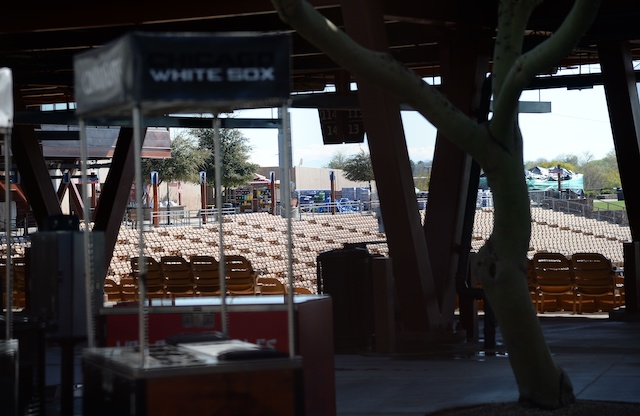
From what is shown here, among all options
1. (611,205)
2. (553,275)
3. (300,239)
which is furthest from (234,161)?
(553,275)

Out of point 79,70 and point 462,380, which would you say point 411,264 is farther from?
point 79,70

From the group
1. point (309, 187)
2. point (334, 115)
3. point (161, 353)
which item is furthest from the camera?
point (309, 187)

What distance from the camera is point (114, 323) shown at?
823cm

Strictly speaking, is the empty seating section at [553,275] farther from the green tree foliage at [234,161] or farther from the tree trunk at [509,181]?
the green tree foliage at [234,161]

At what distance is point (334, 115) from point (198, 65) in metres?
16.7

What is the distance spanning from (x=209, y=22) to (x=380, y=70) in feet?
41.6

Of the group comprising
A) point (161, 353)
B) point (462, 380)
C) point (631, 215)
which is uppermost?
point (631, 215)

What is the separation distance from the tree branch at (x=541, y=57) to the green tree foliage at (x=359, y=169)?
103484 mm

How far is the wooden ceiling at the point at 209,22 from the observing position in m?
16.4

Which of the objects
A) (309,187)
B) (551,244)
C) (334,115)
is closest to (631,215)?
(334,115)

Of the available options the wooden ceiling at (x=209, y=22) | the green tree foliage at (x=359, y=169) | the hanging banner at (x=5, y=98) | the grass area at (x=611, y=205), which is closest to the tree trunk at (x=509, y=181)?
the hanging banner at (x=5, y=98)

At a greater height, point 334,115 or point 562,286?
point 334,115

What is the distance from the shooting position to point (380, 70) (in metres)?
8.23

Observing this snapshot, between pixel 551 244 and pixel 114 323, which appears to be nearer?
pixel 114 323
